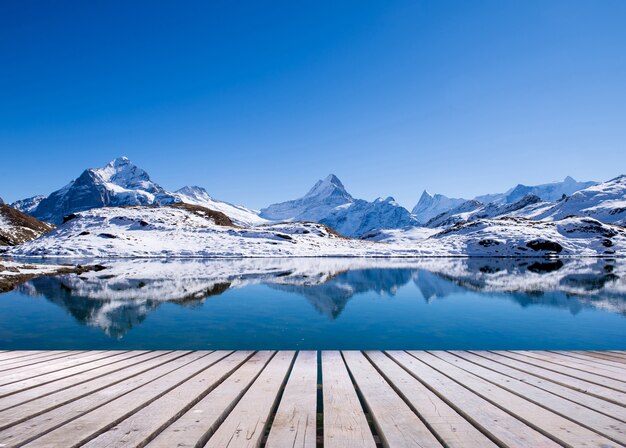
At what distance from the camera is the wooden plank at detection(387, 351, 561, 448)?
3791 mm

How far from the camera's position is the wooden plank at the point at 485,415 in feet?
12.4

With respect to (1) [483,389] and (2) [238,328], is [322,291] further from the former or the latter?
(1) [483,389]

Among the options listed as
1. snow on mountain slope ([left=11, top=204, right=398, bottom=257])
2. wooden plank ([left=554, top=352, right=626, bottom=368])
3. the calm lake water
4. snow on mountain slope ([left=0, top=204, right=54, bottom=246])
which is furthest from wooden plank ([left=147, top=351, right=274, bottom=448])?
snow on mountain slope ([left=0, top=204, right=54, bottom=246])

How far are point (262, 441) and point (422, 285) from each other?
101 feet

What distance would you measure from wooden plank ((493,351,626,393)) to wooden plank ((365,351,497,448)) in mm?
3170

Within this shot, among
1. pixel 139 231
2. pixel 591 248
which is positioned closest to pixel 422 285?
pixel 139 231

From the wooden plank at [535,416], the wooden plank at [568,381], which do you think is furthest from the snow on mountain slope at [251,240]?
the wooden plank at [535,416]

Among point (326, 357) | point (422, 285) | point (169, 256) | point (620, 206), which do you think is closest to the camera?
point (326, 357)

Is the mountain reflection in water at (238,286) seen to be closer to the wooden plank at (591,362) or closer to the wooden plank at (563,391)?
the wooden plank at (591,362)

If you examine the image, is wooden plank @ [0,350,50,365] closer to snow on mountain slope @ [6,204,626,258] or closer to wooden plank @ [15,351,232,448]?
wooden plank @ [15,351,232,448]

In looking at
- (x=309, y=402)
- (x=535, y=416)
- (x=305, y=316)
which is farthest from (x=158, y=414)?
(x=305, y=316)

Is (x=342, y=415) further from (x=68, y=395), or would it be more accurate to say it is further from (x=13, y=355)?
(x=13, y=355)

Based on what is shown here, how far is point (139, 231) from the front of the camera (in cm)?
8881

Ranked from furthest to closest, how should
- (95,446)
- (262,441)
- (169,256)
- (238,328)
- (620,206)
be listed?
(620,206)
(169,256)
(238,328)
(262,441)
(95,446)
